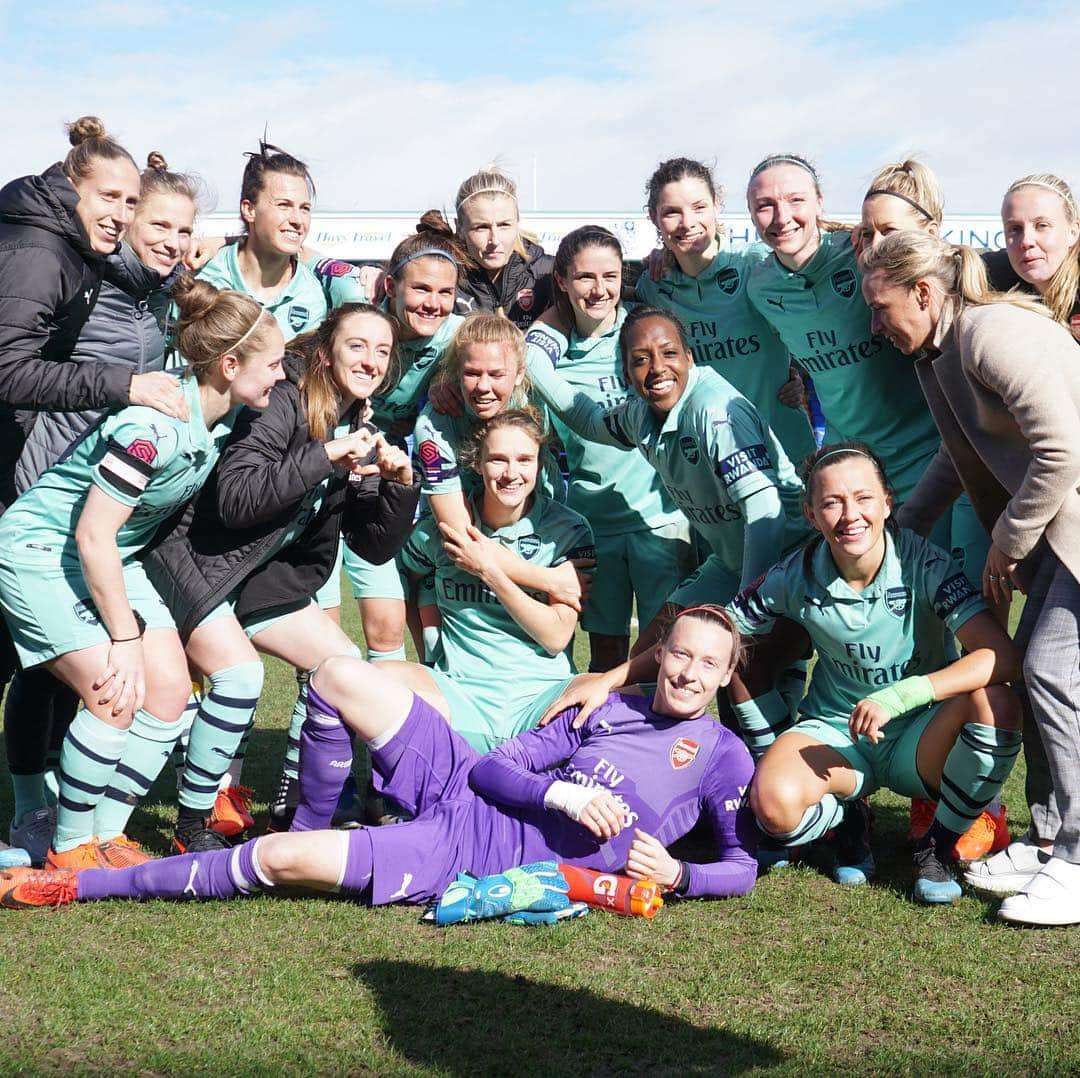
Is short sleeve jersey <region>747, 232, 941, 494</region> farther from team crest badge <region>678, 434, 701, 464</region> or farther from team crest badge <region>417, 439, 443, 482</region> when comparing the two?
team crest badge <region>417, 439, 443, 482</region>

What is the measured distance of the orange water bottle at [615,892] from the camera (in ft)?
12.5

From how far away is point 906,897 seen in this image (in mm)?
4016

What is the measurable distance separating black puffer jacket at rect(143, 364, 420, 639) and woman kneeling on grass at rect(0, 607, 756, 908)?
0.61m

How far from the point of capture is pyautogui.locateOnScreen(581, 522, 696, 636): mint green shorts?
5328 mm

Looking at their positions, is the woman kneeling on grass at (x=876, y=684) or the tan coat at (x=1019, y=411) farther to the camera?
the woman kneeling on grass at (x=876, y=684)

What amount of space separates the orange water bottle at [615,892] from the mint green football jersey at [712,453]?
1476 millimetres

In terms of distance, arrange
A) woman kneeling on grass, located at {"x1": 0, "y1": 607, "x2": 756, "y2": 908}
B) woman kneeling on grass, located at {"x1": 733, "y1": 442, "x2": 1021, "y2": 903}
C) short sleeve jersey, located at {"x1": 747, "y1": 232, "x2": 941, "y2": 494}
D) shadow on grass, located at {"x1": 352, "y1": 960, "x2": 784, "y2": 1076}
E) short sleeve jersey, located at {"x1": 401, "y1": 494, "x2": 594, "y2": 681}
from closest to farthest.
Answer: shadow on grass, located at {"x1": 352, "y1": 960, "x2": 784, "y2": 1076}
woman kneeling on grass, located at {"x1": 0, "y1": 607, "x2": 756, "y2": 908}
woman kneeling on grass, located at {"x1": 733, "y1": 442, "x2": 1021, "y2": 903}
short sleeve jersey, located at {"x1": 401, "y1": 494, "x2": 594, "y2": 681}
short sleeve jersey, located at {"x1": 747, "y1": 232, "x2": 941, "y2": 494}

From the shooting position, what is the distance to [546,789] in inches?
152

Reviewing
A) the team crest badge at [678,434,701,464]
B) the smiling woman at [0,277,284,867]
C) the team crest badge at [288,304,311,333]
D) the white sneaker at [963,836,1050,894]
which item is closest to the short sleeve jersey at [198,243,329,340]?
the team crest badge at [288,304,311,333]

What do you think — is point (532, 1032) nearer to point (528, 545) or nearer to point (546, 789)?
point (546, 789)

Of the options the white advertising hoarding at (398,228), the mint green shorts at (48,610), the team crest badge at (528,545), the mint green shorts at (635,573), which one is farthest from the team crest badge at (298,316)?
the white advertising hoarding at (398,228)

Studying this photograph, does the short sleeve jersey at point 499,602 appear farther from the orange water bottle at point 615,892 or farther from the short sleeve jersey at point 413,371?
the orange water bottle at point 615,892

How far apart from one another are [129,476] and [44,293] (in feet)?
2.52

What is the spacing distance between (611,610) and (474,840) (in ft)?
5.37
